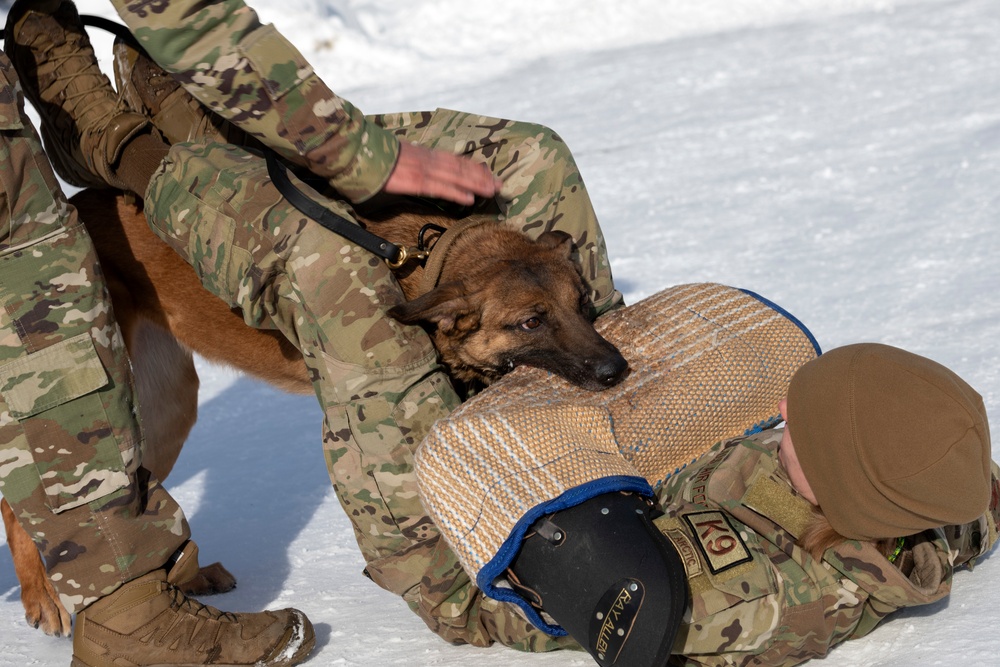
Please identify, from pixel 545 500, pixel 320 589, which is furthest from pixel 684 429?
pixel 320 589

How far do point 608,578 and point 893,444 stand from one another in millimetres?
703

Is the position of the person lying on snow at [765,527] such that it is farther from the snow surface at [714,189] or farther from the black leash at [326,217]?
the black leash at [326,217]

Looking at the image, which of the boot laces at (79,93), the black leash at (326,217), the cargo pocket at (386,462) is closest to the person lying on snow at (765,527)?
the cargo pocket at (386,462)

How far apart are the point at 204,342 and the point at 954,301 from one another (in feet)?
10.9

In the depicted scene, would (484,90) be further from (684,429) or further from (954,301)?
(684,429)

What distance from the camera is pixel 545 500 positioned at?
245cm

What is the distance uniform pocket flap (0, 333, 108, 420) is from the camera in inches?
105

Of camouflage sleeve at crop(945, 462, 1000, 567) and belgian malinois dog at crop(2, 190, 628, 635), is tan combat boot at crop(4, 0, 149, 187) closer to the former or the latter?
belgian malinois dog at crop(2, 190, 628, 635)

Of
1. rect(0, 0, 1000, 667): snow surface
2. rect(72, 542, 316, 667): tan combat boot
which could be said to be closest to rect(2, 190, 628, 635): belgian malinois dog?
rect(72, 542, 316, 667): tan combat boot

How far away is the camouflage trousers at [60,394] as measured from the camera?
8.78 feet

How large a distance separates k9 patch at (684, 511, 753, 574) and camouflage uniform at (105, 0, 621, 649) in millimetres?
525

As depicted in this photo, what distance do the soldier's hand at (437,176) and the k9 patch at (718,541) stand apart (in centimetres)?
115

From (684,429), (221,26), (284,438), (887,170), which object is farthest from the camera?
(887,170)

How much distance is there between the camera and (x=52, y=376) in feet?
8.86
